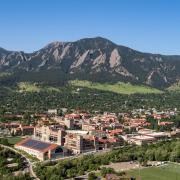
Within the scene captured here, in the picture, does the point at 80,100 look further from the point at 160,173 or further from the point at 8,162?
the point at 160,173

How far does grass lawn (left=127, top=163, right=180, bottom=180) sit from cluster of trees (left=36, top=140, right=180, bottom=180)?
308 cm

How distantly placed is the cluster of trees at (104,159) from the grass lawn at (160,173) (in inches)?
121

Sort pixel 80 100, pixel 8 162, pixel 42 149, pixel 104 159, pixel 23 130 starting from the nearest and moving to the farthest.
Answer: pixel 8 162 < pixel 104 159 < pixel 42 149 < pixel 23 130 < pixel 80 100

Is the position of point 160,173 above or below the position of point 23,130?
above

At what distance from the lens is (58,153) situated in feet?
236

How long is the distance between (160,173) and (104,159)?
8.90 meters

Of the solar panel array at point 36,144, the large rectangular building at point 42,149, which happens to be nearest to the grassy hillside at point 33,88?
the solar panel array at point 36,144

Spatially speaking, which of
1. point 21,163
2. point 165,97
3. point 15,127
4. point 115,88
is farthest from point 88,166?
point 115,88

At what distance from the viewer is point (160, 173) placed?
58.9m

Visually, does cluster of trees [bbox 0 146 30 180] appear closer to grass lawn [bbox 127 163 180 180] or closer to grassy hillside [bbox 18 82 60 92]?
grass lawn [bbox 127 163 180 180]

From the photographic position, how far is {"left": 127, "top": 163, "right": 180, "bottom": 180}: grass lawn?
56844 mm

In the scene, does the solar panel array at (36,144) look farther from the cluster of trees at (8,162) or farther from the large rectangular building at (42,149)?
the cluster of trees at (8,162)

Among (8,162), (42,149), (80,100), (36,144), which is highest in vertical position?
(80,100)

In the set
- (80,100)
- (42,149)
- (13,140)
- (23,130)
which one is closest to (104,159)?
(42,149)
